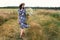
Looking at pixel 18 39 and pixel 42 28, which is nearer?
pixel 18 39

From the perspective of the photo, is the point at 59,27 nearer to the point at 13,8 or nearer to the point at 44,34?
the point at 44,34

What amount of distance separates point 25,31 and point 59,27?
1.89 m

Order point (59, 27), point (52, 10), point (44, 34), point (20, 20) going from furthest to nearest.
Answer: point (52, 10) → point (59, 27) → point (44, 34) → point (20, 20)

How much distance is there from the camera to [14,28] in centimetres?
1292

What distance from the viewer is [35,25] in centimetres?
1305

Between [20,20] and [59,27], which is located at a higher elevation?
[20,20]

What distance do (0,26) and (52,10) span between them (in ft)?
12.6

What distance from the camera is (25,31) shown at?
1259 cm

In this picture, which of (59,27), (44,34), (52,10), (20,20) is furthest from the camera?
(52,10)

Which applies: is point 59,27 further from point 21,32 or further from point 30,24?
point 21,32

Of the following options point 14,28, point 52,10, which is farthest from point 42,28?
point 52,10

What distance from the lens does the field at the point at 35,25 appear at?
486 inches

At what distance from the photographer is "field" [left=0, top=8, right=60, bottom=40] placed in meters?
12.3

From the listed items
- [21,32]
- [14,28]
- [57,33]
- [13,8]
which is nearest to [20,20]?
[21,32]
